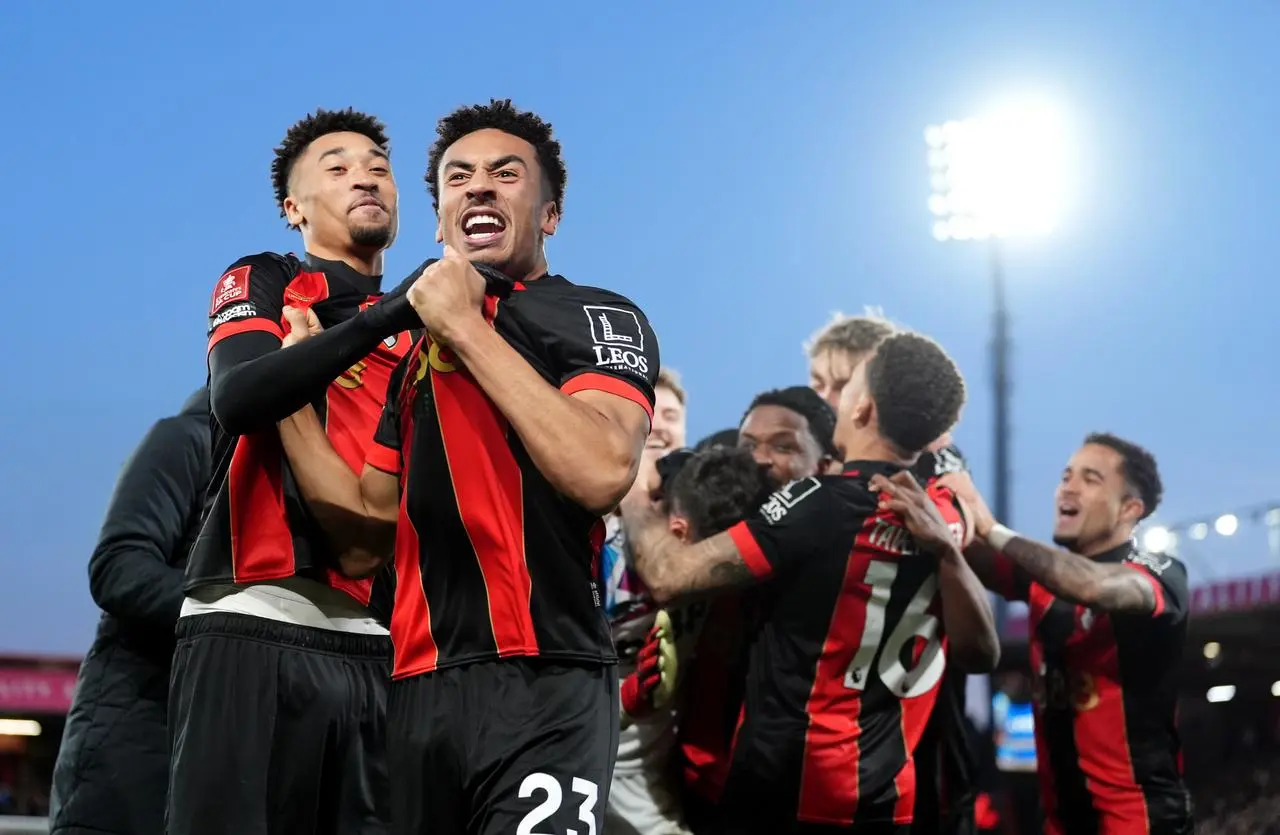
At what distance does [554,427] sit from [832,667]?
83.5 inches

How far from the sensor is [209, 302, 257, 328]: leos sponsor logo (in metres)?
3.13

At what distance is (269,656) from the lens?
3170 millimetres

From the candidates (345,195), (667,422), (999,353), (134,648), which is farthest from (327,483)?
(999,353)

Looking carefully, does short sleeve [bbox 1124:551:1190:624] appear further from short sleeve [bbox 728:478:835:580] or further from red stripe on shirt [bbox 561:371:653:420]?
red stripe on shirt [bbox 561:371:653:420]

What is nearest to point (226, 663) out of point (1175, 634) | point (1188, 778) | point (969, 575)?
point (969, 575)

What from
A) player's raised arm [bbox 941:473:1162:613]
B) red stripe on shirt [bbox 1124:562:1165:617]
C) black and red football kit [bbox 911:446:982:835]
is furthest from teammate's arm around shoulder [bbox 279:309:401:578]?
red stripe on shirt [bbox 1124:562:1165:617]

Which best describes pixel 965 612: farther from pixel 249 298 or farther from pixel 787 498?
pixel 249 298

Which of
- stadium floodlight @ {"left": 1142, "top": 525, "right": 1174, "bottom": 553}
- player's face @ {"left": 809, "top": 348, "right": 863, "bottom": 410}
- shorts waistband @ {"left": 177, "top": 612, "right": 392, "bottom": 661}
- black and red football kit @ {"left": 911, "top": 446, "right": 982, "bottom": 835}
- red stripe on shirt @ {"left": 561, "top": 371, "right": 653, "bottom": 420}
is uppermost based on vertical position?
stadium floodlight @ {"left": 1142, "top": 525, "right": 1174, "bottom": 553}

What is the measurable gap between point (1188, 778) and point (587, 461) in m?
25.8

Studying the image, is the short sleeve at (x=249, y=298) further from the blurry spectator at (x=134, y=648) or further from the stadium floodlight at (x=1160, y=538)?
the stadium floodlight at (x=1160, y=538)

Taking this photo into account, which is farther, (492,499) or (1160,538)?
(1160,538)

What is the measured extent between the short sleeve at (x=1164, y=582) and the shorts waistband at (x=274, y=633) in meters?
3.13

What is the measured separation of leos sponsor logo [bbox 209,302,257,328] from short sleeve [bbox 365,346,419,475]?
17.7 inches

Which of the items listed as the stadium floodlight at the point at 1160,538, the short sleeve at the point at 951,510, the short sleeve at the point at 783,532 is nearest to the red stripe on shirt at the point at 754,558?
the short sleeve at the point at 783,532
